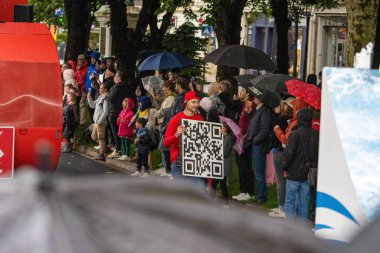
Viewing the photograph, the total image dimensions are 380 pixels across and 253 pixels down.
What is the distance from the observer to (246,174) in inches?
658

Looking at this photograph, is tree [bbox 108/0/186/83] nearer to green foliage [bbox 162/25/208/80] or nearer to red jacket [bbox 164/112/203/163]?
green foliage [bbox 162/25/208/80]

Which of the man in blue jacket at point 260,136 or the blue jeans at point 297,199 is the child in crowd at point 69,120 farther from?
the blue jeans at point 297,199

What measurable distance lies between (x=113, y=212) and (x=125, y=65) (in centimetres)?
2982

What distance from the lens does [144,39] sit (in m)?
38.6

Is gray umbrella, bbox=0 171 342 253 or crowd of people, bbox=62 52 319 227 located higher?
gray umbrella, bbox=0 171 342 253

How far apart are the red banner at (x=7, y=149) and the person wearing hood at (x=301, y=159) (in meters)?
4.13

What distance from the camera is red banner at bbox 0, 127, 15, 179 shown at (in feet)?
51.0

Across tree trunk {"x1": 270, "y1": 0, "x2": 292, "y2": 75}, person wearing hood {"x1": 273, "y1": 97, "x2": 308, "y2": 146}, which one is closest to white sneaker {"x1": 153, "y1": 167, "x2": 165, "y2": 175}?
person wearing hood {"x1": 273, "y1": 97, "x2": 308, "y2": 146}

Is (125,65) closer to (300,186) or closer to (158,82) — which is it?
(158,82)

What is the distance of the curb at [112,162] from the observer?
21.5 m

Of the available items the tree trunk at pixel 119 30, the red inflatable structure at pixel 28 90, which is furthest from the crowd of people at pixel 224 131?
the tree trunk at pixel 119 30

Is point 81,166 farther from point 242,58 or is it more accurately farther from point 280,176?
point 280,176

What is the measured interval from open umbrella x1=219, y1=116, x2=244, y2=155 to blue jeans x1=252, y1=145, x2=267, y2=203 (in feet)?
0.88

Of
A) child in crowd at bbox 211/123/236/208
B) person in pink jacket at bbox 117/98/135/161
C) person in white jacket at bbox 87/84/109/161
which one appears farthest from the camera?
person in white jacket at bbox 87/84/109/161
